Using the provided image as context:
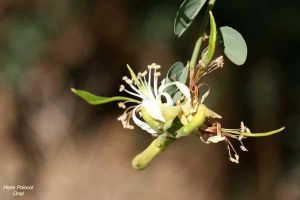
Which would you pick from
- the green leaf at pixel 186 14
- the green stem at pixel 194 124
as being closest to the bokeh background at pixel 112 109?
the green leaf at pixel 186 14

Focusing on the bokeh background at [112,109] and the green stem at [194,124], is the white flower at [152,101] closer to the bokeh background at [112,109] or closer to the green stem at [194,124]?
the green stem at [194,124]

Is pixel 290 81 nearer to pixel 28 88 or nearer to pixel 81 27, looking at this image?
pixel 81 27

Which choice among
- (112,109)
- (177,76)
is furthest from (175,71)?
(112,109)

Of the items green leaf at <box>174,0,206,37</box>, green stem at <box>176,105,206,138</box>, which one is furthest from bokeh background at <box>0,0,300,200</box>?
green stem at <box>176,105,206,138</box>

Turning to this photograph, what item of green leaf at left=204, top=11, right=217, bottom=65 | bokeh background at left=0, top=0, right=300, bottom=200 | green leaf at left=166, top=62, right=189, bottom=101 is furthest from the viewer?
bokeh background at left=0, top=0, right=300, bottom=200

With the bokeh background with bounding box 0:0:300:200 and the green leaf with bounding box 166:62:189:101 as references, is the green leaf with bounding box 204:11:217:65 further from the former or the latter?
the bokeh background with bounding box 0:0:300:200
